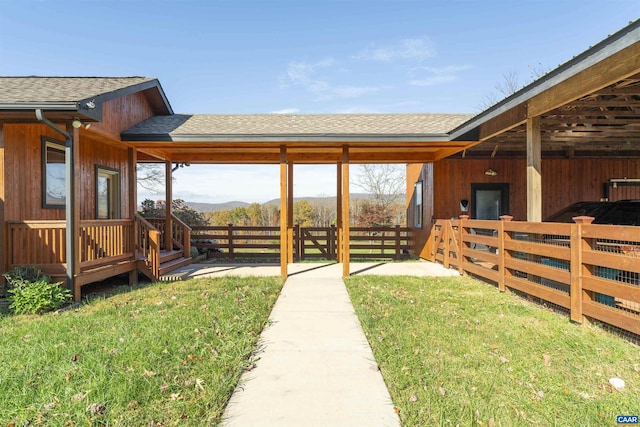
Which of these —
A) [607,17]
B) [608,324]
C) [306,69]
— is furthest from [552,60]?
[608,324]

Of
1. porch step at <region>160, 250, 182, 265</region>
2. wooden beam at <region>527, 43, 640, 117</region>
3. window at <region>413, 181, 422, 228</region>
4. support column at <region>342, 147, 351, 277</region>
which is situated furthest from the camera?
window at <region>413, 181, 422, 228</region>

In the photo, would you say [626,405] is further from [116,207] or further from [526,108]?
[116,207]

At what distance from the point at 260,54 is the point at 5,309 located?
1342cm

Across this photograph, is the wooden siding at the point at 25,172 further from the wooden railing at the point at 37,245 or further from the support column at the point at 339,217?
the support column at the point at 339,217

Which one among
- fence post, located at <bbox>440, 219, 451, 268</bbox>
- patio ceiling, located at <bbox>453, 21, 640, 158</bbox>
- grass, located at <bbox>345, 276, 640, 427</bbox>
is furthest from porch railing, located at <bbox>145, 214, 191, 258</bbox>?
patio ceiling, located at <bbox>453, 21, 640, 158</bbox>

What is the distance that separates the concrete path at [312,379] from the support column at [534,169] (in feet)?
11.9

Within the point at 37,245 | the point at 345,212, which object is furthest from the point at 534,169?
the point at 37,245

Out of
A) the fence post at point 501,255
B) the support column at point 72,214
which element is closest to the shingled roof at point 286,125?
the support column at point 72,214

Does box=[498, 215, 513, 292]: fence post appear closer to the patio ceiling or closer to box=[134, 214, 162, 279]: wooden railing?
the patio ceiling

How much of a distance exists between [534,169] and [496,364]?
392cm

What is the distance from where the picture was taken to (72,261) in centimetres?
574

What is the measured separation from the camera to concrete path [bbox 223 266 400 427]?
Result: 2.50 m

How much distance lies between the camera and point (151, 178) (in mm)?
22609

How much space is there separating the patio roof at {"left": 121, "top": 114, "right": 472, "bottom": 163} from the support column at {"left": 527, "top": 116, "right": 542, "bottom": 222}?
2.13 metres
